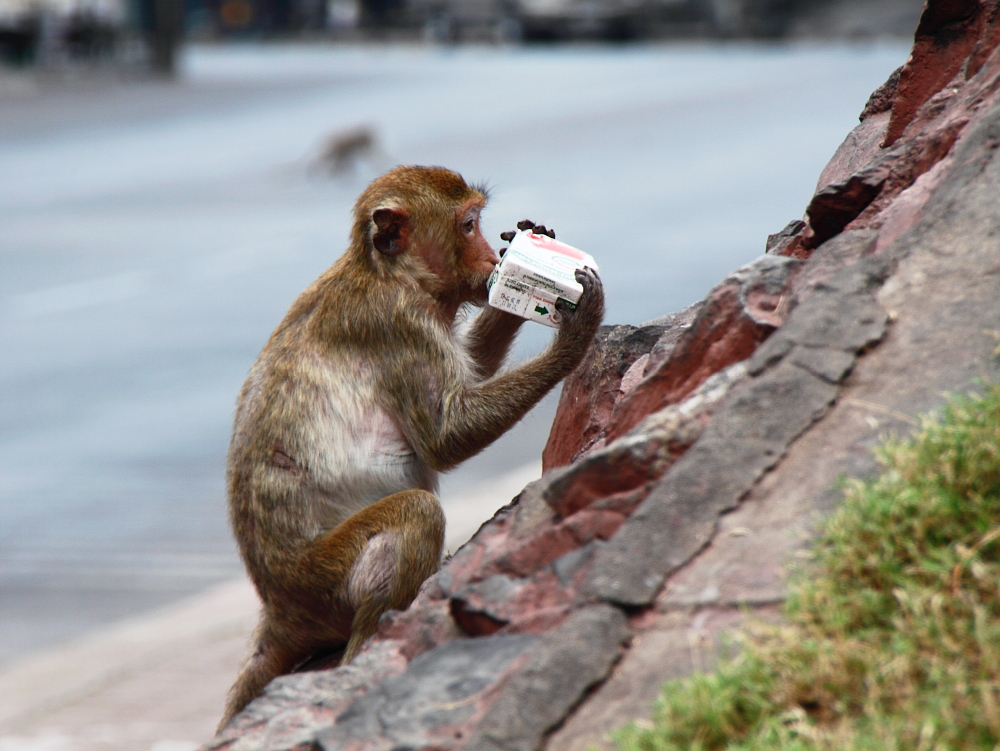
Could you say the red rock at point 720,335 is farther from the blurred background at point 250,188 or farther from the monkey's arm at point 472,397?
the blurred background at point 250,188

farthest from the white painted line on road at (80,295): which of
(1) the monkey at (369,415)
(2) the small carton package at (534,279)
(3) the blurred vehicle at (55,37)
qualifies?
(3) the blurred vehicle at (55,37)

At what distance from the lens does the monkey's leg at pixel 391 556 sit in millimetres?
3475

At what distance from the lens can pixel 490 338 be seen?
14.3ft

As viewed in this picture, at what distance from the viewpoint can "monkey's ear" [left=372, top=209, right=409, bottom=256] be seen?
3.98m

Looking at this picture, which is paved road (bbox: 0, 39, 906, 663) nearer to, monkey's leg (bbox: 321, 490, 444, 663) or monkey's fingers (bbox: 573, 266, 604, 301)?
monkey's fingers (bbox: 573, 266, 604, 301)

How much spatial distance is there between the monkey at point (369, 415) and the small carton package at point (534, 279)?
51 mm

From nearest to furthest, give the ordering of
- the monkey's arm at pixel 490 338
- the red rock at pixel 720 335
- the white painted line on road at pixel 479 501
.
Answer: the red rock at pixel 720 335 < the monkey's arm at pixel 490 338 < the white painted line on road at pixel 479 501

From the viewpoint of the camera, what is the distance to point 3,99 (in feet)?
86.9

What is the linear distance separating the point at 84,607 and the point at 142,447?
2.45 metres

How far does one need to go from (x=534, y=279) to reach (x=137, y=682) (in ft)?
10.7

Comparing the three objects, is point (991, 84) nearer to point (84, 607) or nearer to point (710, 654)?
point (710, 654)

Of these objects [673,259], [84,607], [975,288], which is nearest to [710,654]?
[975,288]

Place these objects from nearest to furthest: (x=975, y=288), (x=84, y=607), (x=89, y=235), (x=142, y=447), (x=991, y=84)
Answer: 1. (x=975, y=288)
2. (x=991, y=84)
3. (x=84, y=607)
4. (x=142, y=447)
5. (x=89, y=235)

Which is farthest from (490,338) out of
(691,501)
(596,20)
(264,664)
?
(596,20)
